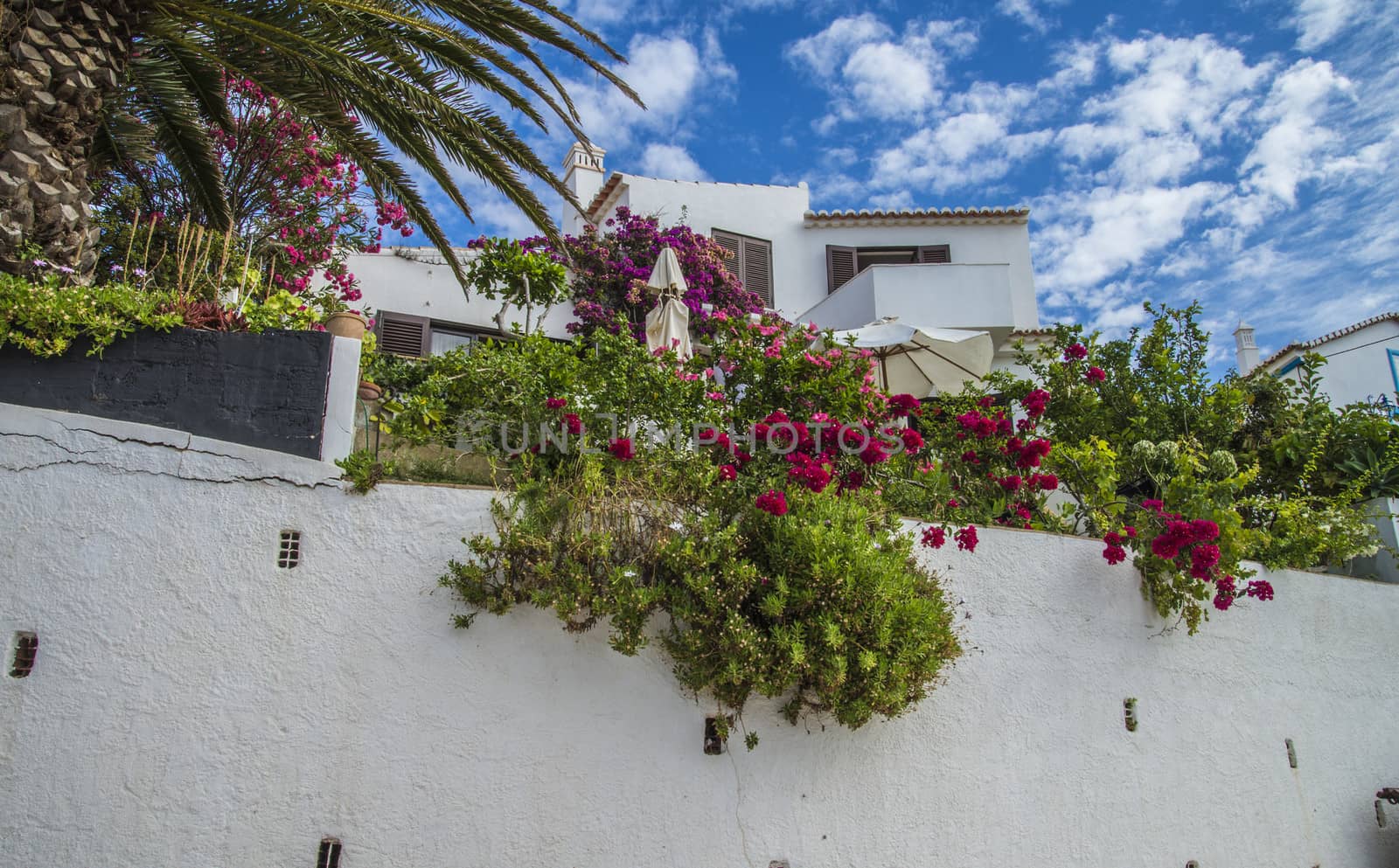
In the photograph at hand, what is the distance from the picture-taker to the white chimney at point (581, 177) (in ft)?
57.2

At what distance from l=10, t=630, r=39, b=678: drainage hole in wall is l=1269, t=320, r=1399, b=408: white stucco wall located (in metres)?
20.0

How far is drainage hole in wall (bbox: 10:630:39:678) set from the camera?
14.6 feet

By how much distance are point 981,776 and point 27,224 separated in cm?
734

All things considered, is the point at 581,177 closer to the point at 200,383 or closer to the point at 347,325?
the point at 347,325

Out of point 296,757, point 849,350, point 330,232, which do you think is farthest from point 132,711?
point 330,232

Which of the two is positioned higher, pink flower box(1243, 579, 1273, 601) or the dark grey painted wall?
the dark grey painted wall

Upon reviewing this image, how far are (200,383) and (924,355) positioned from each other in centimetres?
820

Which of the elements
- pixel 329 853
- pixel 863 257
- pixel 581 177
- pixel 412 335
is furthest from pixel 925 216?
pixel 329 853

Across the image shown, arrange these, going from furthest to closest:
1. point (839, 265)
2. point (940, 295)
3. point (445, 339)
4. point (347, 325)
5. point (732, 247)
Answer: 1. point (839, 265)
2. point (732, 247)
3. point (940, 295)
4. point (445, 339)
5. point (347, 325)

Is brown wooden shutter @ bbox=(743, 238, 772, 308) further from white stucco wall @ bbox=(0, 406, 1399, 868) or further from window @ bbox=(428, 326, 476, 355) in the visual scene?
white stucco wall @ bbox=(0, 406, 1399, 868)

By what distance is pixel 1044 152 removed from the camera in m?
10.1

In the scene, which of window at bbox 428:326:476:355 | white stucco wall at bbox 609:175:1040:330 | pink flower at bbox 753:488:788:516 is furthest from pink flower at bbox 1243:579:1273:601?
window at bbox 428:326:476:355

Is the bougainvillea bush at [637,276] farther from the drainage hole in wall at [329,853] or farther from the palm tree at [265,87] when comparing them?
the drainage hole in wall at [329,853]

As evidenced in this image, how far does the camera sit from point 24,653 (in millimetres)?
4492
